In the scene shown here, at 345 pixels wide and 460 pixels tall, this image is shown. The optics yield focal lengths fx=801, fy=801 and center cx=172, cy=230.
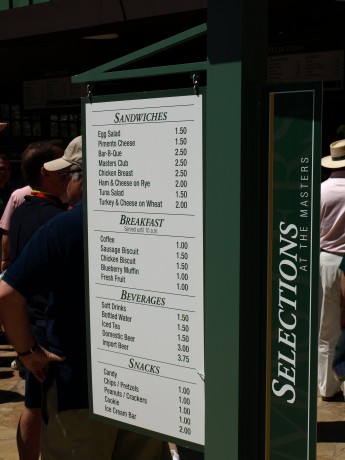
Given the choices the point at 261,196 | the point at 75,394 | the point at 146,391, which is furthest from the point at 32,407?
the point at 261,196

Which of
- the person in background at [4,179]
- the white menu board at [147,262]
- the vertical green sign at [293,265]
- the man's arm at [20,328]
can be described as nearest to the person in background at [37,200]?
the man's arm at [20,328]

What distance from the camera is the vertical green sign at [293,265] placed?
210 cm

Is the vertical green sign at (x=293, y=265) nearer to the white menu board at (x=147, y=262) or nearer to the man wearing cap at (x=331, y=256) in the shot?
the white menu board at (x=147, y=262)

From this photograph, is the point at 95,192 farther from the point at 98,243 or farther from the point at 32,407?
the point at 32,407

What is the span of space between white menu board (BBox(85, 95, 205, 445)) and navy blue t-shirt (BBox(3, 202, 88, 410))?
0.89 ft

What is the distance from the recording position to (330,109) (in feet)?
32.5

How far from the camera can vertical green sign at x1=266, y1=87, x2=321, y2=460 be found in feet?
6.88

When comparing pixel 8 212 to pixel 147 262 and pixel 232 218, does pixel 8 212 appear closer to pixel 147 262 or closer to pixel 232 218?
pixel 147 262

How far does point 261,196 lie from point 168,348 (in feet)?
1.95

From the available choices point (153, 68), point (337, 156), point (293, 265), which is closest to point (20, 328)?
point (153, 68)

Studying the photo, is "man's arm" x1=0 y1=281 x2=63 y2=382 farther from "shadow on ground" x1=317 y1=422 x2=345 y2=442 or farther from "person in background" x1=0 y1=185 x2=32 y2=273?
"person in background" x1=0 y1=185 x2=32 y2=273

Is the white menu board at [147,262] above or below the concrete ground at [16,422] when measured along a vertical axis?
above

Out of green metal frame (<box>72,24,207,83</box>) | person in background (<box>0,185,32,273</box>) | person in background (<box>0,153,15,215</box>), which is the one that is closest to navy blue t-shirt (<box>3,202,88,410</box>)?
green metal frame (<box>72,24,207,83</box>)

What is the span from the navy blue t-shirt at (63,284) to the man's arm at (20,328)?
28 millimetres
